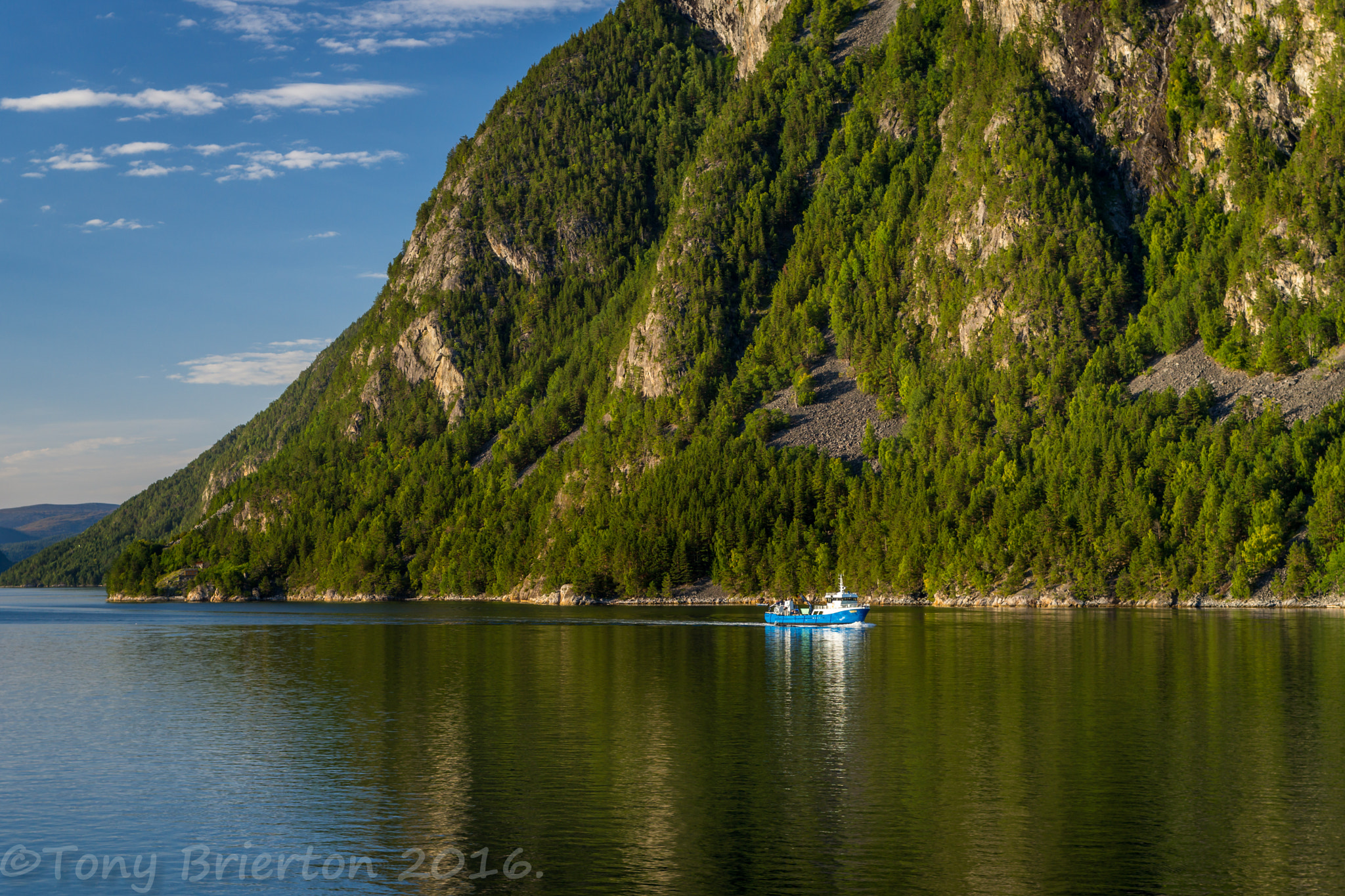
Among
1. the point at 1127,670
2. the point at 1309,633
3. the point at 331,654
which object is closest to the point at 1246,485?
the point at 1309,633

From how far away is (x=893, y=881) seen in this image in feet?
119

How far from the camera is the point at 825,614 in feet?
492

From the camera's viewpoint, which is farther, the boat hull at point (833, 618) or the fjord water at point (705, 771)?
the boat hull at point (833, 618)

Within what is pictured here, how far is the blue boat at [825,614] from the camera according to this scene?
149m

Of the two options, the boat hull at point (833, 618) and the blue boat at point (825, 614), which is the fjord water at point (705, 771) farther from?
the blue boat at point (825, 614)

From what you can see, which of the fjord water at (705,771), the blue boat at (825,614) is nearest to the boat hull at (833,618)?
the blue boat at (825,614)

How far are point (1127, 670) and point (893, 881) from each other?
58.3 m

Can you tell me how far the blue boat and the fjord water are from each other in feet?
148

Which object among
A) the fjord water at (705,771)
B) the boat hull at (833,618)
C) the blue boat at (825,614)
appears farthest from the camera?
the blue boat at (825,614)

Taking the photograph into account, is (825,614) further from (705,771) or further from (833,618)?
(705,771)

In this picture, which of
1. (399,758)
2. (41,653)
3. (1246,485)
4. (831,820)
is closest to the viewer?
(831,820)

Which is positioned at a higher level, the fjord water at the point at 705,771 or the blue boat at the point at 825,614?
the blue boat at the point at 825,614

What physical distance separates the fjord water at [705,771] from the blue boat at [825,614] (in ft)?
148

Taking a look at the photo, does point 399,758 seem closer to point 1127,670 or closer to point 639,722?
point 639,722
